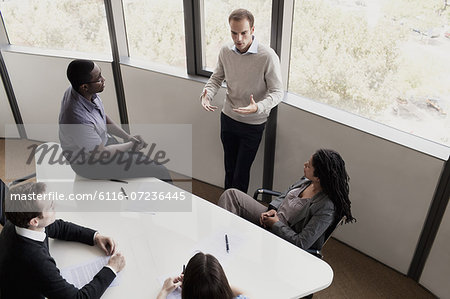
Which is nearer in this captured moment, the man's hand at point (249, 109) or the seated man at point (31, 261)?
the seated man at point (31, 261)

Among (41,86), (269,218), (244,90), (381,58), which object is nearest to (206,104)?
(244,90)

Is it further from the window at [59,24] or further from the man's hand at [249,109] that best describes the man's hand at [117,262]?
the window at [59,24]

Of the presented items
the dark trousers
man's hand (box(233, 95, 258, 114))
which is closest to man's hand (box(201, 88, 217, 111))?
the dark trousers

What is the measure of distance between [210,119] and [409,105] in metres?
1.65

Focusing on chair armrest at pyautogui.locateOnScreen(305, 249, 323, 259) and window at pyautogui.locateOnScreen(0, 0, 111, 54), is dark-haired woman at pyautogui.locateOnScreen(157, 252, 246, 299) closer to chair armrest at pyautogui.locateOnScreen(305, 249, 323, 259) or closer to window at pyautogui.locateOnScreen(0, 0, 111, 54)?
chair armrest at pyautogui.locateOnScreen(305, 249, 323, 259)

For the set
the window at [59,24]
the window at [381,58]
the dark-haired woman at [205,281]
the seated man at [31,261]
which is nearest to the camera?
the dark-haired woman at [205,281]

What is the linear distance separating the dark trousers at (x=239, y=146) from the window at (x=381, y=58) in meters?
0.58

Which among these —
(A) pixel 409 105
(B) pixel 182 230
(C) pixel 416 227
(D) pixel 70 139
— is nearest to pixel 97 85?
(D) pixel 70 139

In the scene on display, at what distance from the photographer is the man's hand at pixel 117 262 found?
1.87 metres

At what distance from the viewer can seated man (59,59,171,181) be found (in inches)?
98.4

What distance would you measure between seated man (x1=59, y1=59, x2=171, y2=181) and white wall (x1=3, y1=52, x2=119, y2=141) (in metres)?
1.36

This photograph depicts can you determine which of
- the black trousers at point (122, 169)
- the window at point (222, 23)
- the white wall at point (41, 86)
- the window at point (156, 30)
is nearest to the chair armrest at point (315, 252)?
the black trousers at point (122, 169)

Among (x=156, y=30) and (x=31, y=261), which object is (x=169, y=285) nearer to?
(x=31, y=261)

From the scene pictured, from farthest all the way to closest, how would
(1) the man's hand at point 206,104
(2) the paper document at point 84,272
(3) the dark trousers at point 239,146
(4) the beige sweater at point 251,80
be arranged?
(3) the dark trousers at point 239,146, (1) the man's hand at point 206,104, (4) the beige sweater at point 251,80, (2) the paper document at point 84,272
